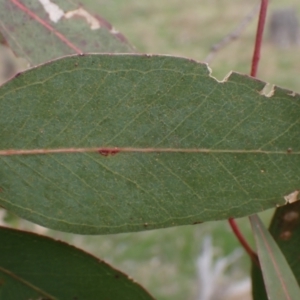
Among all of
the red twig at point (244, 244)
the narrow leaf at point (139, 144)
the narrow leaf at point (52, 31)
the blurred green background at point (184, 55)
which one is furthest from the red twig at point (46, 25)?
the red twig at point (244, 244)

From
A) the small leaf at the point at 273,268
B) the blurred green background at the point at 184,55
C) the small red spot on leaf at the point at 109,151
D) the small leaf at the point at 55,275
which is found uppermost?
the blurred green background at the point at 184,55

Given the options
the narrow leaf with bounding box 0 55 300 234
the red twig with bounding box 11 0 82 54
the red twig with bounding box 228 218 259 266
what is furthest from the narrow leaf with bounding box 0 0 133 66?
the red twig with bounding box 228 218 259 266

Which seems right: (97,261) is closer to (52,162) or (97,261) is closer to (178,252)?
(52,162)

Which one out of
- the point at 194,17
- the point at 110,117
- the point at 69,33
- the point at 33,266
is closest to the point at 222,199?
the point at 110,117

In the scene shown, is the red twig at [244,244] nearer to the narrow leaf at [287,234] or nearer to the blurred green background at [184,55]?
the narrow leaf at [287,234]

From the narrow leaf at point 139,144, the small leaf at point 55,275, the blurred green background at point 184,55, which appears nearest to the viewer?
the narrow leaf at point 139,144

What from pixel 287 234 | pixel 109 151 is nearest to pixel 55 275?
pixel 109 151

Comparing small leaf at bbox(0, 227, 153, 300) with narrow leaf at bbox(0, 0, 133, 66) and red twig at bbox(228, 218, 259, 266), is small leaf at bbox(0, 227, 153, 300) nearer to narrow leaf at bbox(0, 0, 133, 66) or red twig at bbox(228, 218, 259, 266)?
red twig at bbox(228, 218, 259, 266)

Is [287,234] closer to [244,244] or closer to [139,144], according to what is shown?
[244,244]
